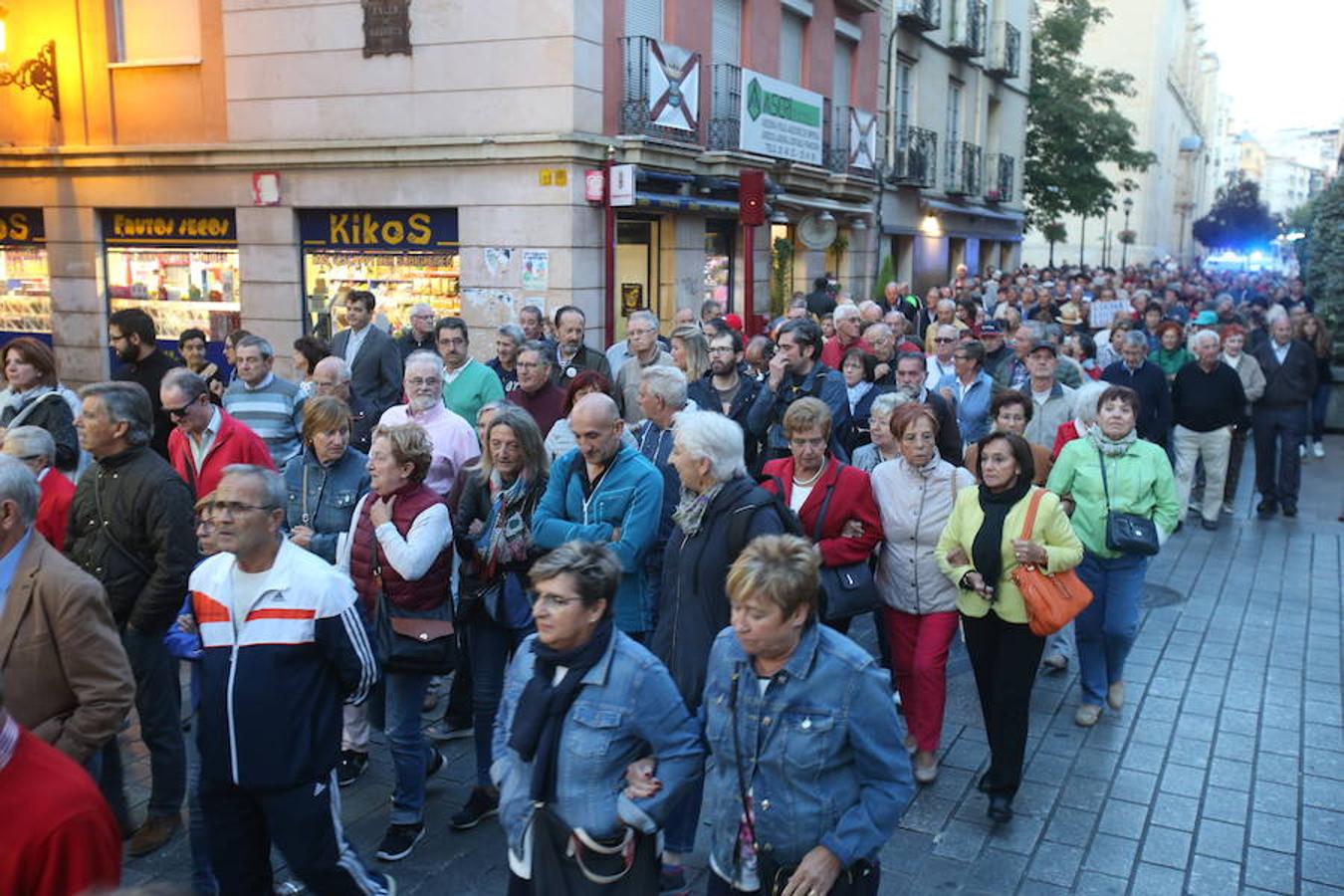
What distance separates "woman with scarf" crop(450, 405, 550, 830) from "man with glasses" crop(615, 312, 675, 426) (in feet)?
10.2

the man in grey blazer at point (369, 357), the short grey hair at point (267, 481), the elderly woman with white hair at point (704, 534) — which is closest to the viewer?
the short grey hair at point (267, 481)

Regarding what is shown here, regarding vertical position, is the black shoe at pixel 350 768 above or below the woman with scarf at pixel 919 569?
below

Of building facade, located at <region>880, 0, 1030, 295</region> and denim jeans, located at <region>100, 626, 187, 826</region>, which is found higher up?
building facade, located at <region>880, 0, 1030, 295</region>

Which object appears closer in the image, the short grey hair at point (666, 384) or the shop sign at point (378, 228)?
the short grey hair at point (666, 384)

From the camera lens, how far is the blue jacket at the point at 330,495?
5.04 m

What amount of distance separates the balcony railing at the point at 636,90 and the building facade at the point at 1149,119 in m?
37.5

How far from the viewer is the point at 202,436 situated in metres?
5.51

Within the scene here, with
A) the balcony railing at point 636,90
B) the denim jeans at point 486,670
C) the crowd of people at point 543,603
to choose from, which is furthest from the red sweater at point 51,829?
the balcony railing at point 636,90

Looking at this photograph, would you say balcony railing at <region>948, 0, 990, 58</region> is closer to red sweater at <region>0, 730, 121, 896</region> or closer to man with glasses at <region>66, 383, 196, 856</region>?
man with glasses at <region>66, 383, 196, 856</region>

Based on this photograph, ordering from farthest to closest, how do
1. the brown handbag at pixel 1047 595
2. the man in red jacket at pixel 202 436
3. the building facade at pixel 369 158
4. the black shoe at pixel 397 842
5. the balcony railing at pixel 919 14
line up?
the balcony railing at pixel 919 14 < the building facade at pixel 369 158 < the man in red jacket at pixel 202 436 < the brown handbag at pixel 1047 595 < the black shoe at pixel 397 842

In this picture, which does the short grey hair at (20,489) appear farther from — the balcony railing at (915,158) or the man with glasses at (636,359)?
the balcony railing at (915,158)

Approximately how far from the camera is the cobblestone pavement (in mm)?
4516

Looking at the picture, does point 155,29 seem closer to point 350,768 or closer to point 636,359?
point 636,359

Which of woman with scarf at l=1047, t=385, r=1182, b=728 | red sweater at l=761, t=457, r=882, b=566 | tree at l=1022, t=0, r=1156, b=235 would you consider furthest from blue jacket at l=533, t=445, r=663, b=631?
tree at l=1022, t=0, r=1156, b=235
